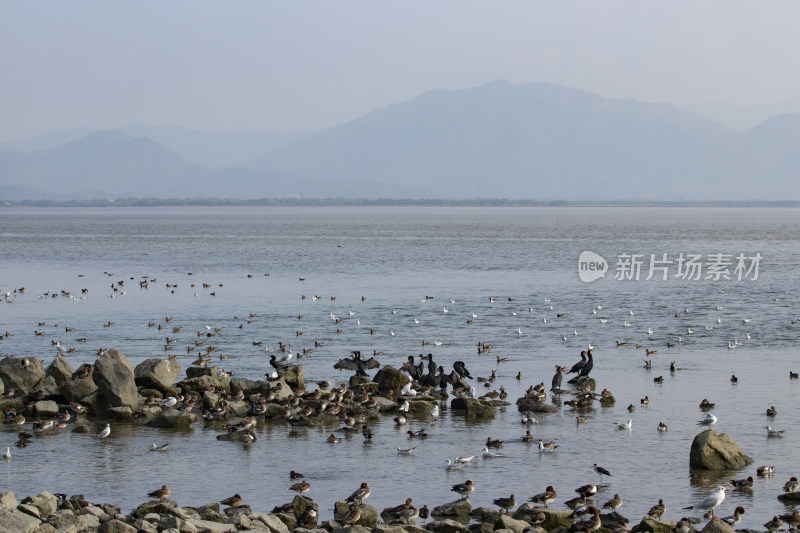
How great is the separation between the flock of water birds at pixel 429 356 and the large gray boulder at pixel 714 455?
2.20ft

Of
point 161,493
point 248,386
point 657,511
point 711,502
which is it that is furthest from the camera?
point 248,386

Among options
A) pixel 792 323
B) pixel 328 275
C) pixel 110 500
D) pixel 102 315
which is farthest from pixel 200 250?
pixel 110 500

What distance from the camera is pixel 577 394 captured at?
26203 mm

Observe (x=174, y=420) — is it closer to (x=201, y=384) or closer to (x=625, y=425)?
(x=201, y=384)

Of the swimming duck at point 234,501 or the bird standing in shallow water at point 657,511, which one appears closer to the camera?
the bird standing in shallow water at point 657,511

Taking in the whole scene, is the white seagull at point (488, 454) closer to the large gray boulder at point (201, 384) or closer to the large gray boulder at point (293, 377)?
the large gray boulder at point (293, 377)

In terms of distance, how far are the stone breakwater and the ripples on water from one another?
1.07 m

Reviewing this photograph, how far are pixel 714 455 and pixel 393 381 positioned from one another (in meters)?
9.66

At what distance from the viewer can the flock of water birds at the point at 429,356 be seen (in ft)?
52.9

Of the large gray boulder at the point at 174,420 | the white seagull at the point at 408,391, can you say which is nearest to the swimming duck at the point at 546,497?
the white seagull at the point at 408,391

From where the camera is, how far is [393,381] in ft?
85.9

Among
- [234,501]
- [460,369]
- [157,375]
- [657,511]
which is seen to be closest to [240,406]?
[157,375]

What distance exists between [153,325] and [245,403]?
17.6 m

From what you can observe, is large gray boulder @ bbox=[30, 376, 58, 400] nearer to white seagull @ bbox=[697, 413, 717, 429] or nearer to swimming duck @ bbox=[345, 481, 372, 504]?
swimming duck @ bbox=[345, 481, 372, 504]
